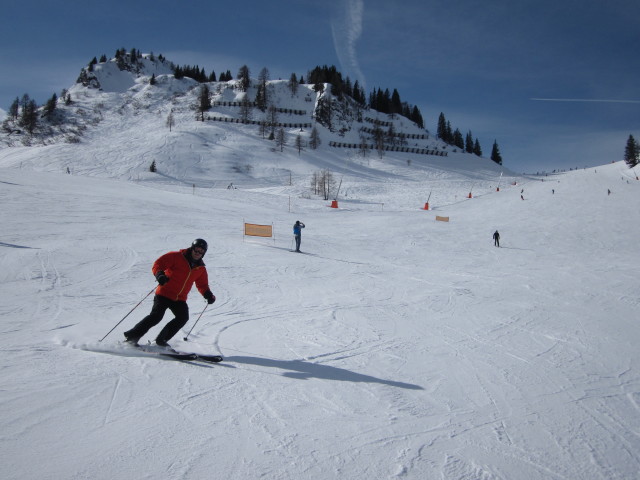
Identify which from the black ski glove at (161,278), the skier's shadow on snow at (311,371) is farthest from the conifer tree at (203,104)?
the skier's shadow on snow at (311,371)

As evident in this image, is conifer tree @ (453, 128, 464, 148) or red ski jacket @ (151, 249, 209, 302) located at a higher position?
conifer tree @ (453, 128, 464, 148)

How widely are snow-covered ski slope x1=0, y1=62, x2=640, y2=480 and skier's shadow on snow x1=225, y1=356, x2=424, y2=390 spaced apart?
0.13 feet

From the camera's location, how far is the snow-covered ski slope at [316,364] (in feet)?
9.36

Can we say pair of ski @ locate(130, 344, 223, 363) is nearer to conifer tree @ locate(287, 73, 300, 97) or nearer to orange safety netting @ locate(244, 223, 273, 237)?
orange safety netting @ locate(244, 223, 273, 237)

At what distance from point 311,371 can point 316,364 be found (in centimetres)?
28

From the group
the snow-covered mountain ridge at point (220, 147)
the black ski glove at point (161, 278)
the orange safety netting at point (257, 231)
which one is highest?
the snow-covered mountain ridge at point (220, 147)

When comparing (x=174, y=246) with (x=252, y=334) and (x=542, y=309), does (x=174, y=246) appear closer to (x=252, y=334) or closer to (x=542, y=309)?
(x=252, y=334)

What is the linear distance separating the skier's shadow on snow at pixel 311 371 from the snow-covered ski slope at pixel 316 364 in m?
0.04

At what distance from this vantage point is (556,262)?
17.2 metres

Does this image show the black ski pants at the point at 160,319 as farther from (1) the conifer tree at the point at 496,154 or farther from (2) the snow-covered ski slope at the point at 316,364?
(1) the conifer tree at the point at 496,154

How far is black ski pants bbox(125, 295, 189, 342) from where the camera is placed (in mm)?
4727

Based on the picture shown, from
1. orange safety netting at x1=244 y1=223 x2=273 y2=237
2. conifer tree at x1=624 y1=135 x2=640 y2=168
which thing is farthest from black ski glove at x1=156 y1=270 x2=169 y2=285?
conifer tree at x1=624 y1=135 x2=640 y2=168

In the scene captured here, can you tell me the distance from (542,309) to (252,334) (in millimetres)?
7146

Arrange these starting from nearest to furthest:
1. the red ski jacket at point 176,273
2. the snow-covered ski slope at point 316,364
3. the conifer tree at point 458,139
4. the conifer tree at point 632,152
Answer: the snow-covered ski slope at point 316,364
the red ski jacket at point 176,273
the conifer tree at point 632,152
the conifer tree at point 458,139
